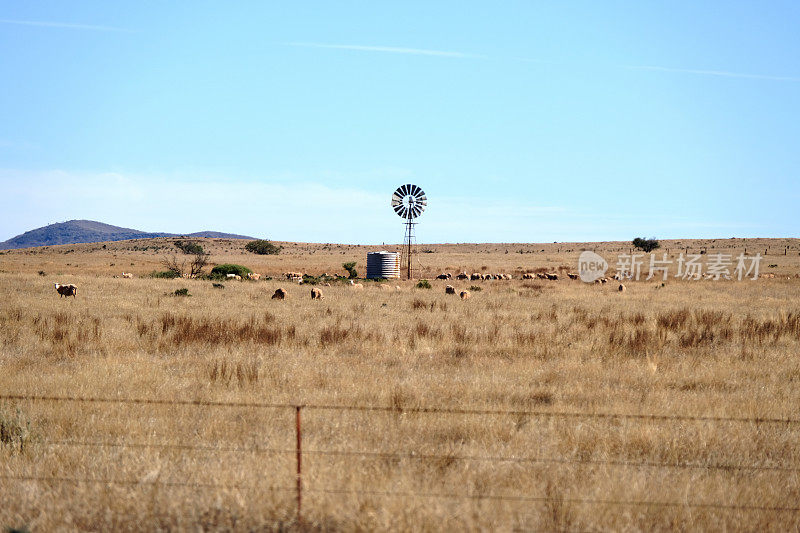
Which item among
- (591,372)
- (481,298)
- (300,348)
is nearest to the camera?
(591,372)

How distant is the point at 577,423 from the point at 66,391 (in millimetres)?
7527

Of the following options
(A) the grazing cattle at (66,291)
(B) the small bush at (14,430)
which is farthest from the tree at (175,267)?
(B) the small bush at (14,430)

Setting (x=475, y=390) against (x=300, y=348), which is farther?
(x=300, y=348)

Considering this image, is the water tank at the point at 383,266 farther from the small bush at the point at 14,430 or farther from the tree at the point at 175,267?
the small bush at the point at 14,430

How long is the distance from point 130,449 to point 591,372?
791 centimetres

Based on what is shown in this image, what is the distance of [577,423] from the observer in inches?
306

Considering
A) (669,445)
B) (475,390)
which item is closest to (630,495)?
(669,445)

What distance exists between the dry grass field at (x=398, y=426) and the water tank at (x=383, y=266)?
29.0 m

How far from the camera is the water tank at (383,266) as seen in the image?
45.9 metres

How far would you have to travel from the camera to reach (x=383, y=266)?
45938mm

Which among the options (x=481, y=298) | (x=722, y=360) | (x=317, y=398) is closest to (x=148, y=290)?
(x=481, y=298)

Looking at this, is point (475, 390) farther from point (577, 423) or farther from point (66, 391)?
point (66, 391)

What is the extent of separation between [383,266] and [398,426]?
38.5m

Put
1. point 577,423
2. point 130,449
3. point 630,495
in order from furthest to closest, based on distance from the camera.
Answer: point 577,423
point 130,449
point 630,495
